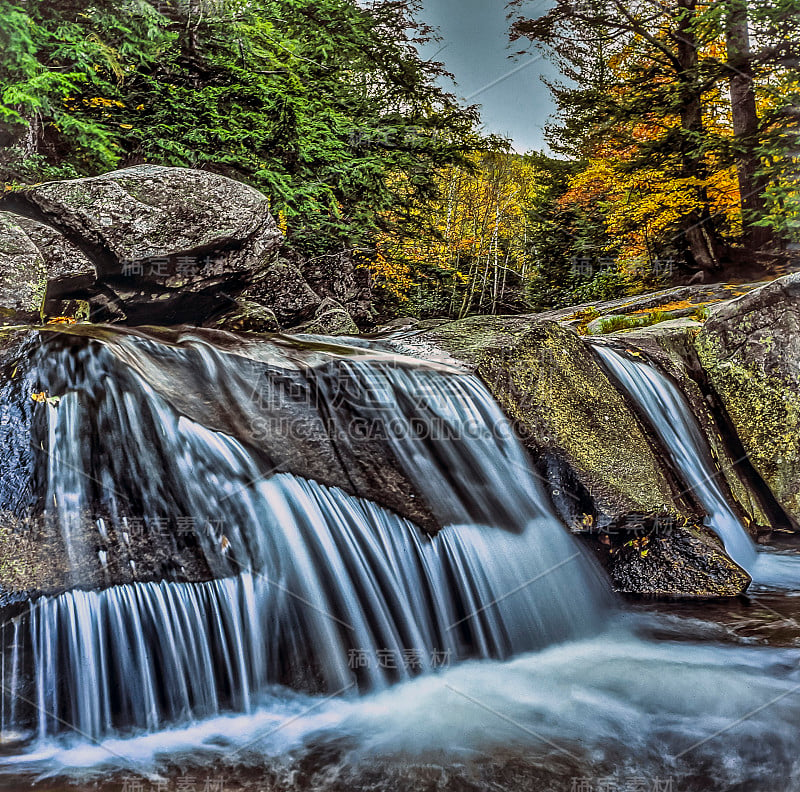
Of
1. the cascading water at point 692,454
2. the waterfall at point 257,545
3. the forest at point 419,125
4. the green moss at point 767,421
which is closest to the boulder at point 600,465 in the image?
the waterfall at point 257,545

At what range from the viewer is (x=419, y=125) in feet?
40.5

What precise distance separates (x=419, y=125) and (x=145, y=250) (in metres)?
7.84

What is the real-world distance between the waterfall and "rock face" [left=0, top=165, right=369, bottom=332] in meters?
2.21

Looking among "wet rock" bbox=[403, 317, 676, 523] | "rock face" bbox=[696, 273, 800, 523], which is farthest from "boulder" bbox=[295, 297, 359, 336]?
"rock face" bbox=[696, 273, 800, 523]

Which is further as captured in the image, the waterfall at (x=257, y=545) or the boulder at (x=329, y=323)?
the boulder at (x=329, y=323)

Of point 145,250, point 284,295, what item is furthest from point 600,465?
point 284,295

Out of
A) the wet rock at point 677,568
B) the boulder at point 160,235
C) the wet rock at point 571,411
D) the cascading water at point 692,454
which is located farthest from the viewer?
the boulder at point 160,235

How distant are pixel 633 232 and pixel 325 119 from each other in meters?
7.37

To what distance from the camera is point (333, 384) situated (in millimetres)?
4258

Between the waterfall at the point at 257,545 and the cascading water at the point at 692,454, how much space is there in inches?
59.1

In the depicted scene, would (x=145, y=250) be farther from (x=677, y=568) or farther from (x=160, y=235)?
(x=677, y=568)

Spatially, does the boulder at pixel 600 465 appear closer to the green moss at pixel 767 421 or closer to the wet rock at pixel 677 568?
the wet rock at pixel 677 568

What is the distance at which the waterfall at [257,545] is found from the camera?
2791mm

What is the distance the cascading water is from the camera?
478 cm
